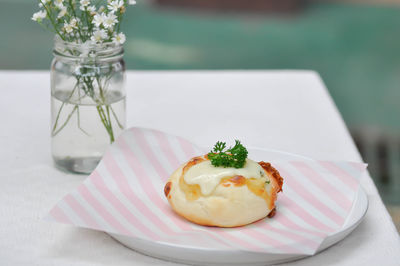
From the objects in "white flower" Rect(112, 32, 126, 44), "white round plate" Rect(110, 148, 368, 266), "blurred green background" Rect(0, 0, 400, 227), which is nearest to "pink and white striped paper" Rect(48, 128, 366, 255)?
"white round plate" Rect(110, 148, 368, 266)

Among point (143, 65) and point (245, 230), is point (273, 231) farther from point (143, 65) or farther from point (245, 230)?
point (143, 65)

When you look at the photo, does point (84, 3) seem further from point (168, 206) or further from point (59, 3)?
point (168, 206)

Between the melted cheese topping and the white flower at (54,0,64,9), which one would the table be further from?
the white flower at (54,0,64,9)

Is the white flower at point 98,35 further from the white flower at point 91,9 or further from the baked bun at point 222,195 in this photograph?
the baked bun at point 222,195

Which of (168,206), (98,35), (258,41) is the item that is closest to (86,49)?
(98,35)

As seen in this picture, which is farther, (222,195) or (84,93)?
(84,93)

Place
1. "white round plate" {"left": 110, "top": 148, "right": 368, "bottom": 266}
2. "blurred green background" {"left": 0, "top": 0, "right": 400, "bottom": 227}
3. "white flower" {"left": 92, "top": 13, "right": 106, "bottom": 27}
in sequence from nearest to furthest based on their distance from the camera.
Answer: "white round plate" {"left": 110, "top": 148, "right": 368, "bottom": 266}, "white flower" {"left": 92, "top": 13, "right": 106, "bottom": 27}, "blurred green background" {"left": 0, "top": 0, "right": 400, "bottom": 227}
